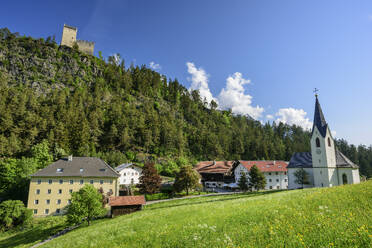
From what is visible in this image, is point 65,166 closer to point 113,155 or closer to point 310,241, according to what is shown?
point 113,155

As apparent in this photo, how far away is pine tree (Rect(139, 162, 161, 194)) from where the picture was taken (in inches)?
1734

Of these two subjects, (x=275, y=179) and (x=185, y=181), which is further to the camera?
(x=275, y=179)

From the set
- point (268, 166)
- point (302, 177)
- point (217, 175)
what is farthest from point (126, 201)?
point (268, 166)

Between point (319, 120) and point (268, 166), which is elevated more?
point (319, 120)

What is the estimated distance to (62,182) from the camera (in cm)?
4209

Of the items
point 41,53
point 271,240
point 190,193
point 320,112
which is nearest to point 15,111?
point 41,53

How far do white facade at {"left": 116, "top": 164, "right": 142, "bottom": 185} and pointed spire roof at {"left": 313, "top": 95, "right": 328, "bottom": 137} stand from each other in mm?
52080

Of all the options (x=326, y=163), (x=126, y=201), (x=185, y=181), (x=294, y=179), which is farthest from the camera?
(x=185, y=181)

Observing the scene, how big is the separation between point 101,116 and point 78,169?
45.1 m

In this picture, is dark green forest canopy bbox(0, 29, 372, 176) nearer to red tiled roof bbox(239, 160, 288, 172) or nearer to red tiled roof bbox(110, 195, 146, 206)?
red tiled roof bbox(239, 160, 288, 172)

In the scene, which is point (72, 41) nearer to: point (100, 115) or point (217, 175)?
point (100, 115)

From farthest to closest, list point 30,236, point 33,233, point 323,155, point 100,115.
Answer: point 100,115 → point 323,155 → point 33,233 → point 30,236

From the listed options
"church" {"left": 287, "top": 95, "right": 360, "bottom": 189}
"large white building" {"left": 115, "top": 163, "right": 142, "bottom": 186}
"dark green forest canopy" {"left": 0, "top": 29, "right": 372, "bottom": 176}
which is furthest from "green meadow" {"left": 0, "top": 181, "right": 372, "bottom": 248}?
"dark green forest canopy" {"left": 0, "top": 29, "right": 372, "bottom": 176}

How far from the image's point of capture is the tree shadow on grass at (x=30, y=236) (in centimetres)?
2648
